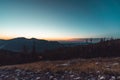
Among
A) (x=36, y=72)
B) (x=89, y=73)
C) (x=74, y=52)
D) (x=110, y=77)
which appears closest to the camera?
(x=110, y=77)

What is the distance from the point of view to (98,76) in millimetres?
15156

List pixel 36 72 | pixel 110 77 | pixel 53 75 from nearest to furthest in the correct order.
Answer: pixel 110 77, pixel 53 75, pixel 36 72

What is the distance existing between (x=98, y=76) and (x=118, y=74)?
4.75ft

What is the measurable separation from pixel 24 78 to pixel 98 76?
254 inches

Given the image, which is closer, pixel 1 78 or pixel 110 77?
pixel 110 77

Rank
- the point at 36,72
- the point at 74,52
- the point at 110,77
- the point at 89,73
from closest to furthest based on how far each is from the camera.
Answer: the point at 110,77, the point at 89,73, the point at 36,72, the point at 74,52

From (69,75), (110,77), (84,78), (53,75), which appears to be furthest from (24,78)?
(110,77)

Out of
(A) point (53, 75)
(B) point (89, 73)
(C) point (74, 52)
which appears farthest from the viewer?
(C) point (74, 52)

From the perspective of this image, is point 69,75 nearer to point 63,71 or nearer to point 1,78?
point 63,71

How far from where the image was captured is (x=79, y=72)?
16891 millimetres

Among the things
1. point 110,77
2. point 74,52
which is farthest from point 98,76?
point 74,52

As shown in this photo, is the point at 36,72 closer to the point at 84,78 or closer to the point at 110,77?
the point at 84,78

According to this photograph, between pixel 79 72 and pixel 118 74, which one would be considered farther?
pixel 79 72

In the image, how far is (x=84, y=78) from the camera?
50.3ft
